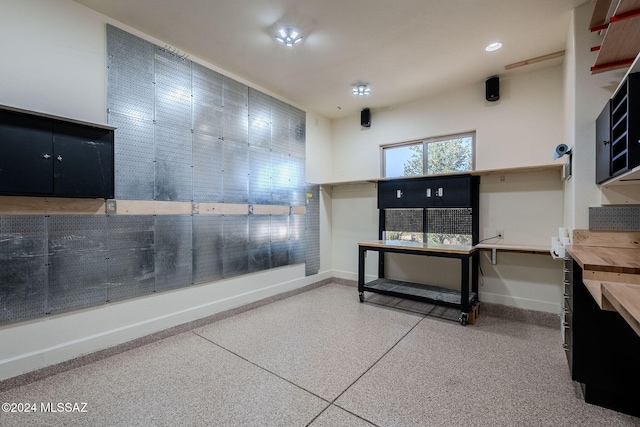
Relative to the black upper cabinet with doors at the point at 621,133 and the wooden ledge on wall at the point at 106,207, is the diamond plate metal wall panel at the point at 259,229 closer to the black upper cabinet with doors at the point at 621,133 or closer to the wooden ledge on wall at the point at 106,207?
the wooden ledge on wall at the point at 106,207

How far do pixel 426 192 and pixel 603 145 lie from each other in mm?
1997

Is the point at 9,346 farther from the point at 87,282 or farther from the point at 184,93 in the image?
the point at 184,93

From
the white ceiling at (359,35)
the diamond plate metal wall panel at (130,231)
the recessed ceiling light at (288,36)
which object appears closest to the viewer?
the white ceiling at (359,35)

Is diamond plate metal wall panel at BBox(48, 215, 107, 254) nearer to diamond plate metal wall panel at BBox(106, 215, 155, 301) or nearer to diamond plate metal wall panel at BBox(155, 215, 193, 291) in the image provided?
diamond plate metal wall panel at BBox(106, 215, 155, 301)

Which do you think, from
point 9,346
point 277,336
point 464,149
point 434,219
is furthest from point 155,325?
point 464,149

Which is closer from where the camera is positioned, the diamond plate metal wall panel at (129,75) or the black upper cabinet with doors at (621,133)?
the black upper cabinet with doors at (621,133)

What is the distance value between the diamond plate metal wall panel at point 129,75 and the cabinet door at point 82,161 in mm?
416

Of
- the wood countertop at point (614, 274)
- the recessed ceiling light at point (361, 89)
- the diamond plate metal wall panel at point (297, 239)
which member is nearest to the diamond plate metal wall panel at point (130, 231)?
the diamond plate metal wall panel at point (297, 239)

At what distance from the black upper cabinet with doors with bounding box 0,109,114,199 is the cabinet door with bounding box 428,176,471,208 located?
3.74m

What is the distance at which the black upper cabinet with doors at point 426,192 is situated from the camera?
364 centimetres

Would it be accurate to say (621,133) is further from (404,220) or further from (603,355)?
(404,220)

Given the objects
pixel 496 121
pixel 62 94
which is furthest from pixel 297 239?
pixel 496 121

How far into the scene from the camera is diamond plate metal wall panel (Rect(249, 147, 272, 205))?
383 cm

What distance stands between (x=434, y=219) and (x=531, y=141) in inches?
60.0
